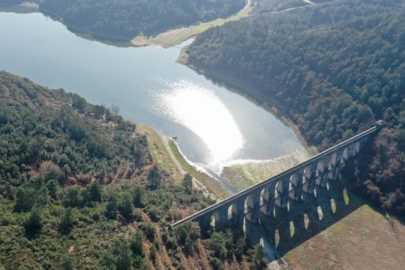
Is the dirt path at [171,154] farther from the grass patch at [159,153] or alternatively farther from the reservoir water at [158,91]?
the reservoir water at [158,91]

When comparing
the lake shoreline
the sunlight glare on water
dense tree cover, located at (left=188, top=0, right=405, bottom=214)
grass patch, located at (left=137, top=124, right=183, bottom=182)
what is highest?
dense tree cover, located at (left=188, top=0, right=405, bottom=214)

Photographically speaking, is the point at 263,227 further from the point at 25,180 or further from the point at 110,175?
the point at 25,180

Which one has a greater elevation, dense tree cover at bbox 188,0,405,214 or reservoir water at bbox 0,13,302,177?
dense tree cover at bbox 188,0,405,214

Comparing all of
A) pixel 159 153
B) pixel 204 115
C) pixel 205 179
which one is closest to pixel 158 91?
pixel 204 115

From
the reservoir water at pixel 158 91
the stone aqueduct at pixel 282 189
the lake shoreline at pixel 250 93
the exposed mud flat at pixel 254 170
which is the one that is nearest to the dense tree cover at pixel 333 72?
the lake shoreline at pixel 250 93

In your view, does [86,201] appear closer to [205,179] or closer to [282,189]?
[205,179]

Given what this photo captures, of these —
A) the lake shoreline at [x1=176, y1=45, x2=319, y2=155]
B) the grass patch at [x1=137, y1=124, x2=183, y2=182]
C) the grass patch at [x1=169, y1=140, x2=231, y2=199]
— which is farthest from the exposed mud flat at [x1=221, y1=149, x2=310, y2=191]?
the grass patch at [x1=137, y1=124, x2=183, y2=182]

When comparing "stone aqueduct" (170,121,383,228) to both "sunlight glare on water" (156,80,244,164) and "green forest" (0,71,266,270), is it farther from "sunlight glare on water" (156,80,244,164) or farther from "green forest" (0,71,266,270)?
"sunlight glare on water" (156,80,244,164)
